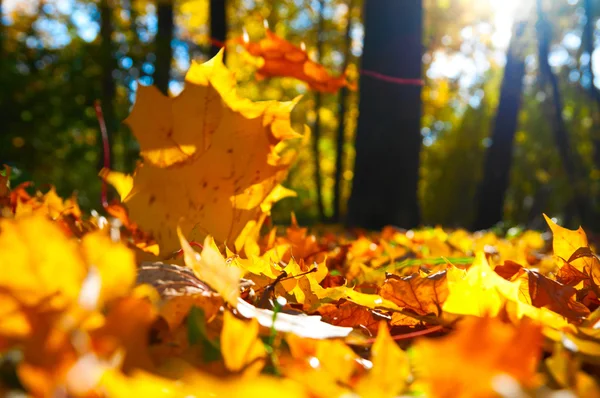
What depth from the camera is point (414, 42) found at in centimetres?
437

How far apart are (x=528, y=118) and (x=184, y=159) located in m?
21.2

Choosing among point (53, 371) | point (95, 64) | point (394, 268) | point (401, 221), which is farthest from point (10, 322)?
point (95, 64)

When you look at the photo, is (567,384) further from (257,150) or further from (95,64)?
(95,64)

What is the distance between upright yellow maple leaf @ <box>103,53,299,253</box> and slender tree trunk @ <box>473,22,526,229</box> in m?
6.71

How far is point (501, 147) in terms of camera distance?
23.7 ft

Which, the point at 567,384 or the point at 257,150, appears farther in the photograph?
the point at 257,150

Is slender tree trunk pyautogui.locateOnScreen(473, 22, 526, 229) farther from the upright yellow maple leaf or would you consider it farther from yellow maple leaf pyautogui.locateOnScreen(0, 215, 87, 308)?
yellow maple leaf pyautogui.locateOnScreen(0, 215, 87, 308)

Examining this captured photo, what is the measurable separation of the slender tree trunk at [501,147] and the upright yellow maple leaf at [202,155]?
264 inches

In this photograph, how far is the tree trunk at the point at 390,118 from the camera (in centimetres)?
434

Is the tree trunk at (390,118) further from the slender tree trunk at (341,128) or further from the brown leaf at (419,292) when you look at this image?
the slender tree trunk at (341,128)

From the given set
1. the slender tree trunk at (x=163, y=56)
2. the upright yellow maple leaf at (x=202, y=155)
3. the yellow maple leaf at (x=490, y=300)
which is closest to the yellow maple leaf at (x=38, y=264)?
the yellow maple leaf at (x=490, y=300)

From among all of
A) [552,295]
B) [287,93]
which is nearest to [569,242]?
[552,295]

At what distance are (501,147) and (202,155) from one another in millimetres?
6999

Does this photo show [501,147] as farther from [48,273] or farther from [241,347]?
[48,273]
